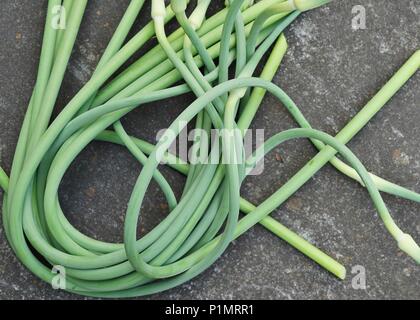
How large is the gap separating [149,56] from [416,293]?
495mm

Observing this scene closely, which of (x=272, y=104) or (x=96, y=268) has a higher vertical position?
(x=272, y=104)

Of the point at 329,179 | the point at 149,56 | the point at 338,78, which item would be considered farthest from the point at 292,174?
the point at 149,56

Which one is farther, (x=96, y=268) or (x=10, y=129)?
(x=10, y=129)

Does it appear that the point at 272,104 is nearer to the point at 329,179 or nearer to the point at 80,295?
the point at 329,179

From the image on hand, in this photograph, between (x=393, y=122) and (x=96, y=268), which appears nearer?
(x=96, y=268)

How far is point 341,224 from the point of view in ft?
3.01

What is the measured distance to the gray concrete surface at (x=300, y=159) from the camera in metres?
0.90

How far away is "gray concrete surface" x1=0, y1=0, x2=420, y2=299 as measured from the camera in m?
0.90

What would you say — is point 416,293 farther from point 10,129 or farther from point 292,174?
point 10,129

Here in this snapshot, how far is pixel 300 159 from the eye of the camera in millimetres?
920

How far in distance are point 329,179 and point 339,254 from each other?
106 millimetres

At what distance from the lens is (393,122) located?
36.8 inches

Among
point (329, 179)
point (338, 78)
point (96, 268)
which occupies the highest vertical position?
point (338, 78)

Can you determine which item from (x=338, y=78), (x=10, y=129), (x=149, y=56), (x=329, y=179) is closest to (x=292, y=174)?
(x=329, y=179)
